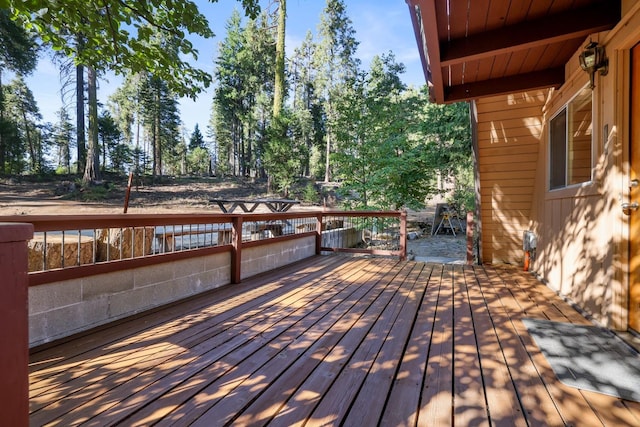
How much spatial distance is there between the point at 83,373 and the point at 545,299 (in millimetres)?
3825

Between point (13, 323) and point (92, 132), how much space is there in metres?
15.2

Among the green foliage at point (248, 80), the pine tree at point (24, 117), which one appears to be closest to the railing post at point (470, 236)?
the green foliage at point (248, 80)

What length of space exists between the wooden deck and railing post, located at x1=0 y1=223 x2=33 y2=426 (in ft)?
1.98

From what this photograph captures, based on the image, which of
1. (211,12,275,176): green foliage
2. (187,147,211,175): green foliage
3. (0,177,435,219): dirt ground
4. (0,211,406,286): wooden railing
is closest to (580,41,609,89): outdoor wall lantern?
(0,211,406,286): wooden railing

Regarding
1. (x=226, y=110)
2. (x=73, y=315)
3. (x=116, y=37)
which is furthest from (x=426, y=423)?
(x=226, y=110)

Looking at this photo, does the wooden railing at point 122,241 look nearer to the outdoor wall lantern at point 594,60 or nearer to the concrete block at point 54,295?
the concrete block at point 54,295

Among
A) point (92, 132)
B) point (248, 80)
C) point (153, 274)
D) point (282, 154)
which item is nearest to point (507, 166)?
point (153, 274)

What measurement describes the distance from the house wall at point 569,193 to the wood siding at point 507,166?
12 mm

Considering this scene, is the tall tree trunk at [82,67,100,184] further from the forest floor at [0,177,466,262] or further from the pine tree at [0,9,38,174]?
the pine tree at [0,9,38,174]

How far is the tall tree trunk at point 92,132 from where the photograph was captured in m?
12.7

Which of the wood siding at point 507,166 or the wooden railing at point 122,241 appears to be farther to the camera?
the wood siding at point 507,166

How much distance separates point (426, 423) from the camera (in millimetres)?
1262

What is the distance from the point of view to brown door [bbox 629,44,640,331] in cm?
213

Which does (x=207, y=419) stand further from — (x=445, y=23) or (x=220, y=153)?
(x=220, y=153)
